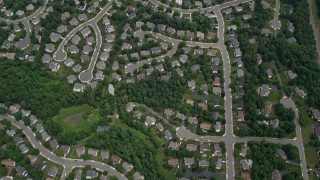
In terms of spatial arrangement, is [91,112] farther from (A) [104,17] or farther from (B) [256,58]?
(B) [256,58]

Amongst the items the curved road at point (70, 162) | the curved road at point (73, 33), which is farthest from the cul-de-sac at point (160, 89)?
the curved road at point (73, 33)

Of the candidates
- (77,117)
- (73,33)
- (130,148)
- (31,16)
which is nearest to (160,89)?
(130,148)

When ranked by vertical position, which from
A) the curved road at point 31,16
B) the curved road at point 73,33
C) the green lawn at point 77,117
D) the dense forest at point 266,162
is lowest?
the dense forest at point 266,162

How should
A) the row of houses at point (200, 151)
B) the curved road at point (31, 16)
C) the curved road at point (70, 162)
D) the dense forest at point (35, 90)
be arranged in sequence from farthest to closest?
the curved road at point (31, 16) → the dense forest at point (35, 90) → the row of houses at point (200, 151) → the curved road at point (70, 162)

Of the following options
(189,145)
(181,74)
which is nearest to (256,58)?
(181,74)

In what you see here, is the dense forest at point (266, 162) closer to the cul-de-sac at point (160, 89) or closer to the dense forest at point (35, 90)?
the cul-de-sac at point (160, 89)

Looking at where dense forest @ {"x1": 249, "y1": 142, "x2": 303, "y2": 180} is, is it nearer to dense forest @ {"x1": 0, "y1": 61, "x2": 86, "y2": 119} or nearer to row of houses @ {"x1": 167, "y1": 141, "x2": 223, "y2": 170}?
row of houses @ {"x1": 167, "y1": 141, "x2": 223, "y2": 170}

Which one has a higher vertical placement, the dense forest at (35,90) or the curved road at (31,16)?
the curved road at (31,16)

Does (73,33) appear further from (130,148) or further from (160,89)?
(130,148)
